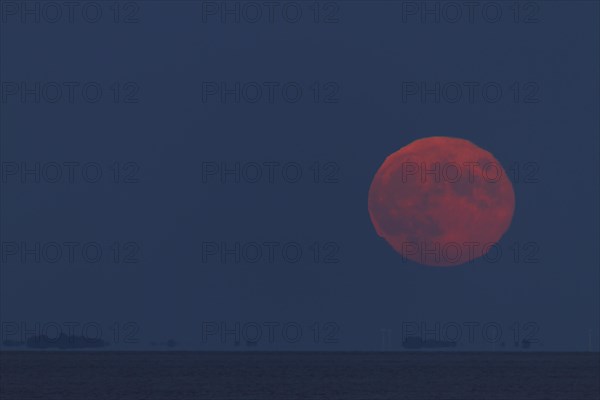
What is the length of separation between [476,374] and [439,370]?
2.24 feet

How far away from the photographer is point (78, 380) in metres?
14.1

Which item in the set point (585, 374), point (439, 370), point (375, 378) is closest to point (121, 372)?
point (375, 378)

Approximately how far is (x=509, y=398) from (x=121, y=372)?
5914mm

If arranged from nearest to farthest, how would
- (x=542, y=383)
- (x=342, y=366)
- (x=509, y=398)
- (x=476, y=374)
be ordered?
(x=509, y=398) < (x=542, y=383) < (x=476, y=374) < (x=342, y=366)

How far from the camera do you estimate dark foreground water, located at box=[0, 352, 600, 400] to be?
12.9 m

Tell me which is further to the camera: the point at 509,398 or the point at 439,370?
the point at 439,370

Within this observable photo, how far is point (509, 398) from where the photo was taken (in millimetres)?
12570

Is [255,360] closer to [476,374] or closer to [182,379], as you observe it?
[182,379]

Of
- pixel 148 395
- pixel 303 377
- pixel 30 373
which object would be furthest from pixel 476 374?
pixel 30 373

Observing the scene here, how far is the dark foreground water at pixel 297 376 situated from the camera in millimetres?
12891

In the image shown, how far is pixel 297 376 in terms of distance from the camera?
48.4ft

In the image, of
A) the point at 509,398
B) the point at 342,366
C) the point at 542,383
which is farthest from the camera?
the point at 342,366

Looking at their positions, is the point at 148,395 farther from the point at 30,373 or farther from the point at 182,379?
the point at 30,373

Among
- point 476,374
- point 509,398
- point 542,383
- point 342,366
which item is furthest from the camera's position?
point 342,366
